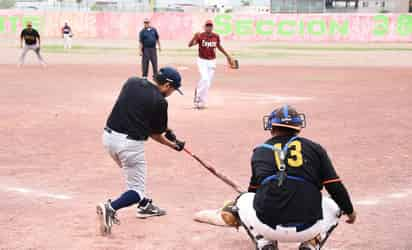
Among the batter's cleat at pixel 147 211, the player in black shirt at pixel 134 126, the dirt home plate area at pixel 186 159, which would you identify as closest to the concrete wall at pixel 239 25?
the dirt home plate area at pixel 186 159

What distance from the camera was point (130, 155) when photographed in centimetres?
661

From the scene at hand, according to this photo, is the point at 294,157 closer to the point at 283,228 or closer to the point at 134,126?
the point at 283,228

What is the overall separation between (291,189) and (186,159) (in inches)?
225

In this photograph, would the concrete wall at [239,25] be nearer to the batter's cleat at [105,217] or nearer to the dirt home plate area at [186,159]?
the dirt home plate area at [186,159]

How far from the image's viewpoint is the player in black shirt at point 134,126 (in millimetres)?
6512

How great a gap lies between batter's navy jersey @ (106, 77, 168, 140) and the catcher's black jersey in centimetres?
182

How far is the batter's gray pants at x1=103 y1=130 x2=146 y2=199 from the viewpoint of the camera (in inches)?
259

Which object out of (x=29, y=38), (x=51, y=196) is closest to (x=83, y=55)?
(x=29, y=38)

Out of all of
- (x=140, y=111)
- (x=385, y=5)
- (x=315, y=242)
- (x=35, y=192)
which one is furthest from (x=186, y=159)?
(x=385, y=5)

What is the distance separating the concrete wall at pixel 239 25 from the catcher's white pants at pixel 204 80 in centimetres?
4438

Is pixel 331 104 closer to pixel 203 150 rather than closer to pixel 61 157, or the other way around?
pixel 203 150

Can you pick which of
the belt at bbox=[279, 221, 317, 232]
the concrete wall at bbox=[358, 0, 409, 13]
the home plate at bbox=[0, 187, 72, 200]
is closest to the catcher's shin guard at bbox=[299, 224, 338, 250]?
the belt at bbox=[279, 221, 317, 232]

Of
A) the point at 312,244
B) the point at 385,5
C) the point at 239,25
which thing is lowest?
the point at 239,25

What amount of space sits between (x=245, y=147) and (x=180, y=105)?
5.72 meters
